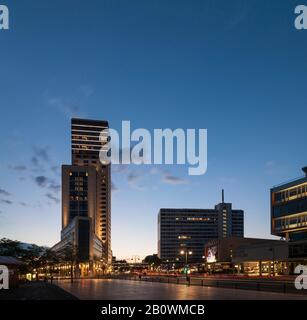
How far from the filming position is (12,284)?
70500mm

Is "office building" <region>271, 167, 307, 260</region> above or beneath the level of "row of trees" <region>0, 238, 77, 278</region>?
above

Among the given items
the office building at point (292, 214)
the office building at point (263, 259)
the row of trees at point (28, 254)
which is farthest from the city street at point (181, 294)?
the office building at point (263, 259)

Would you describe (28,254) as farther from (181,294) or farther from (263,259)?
(181,294)

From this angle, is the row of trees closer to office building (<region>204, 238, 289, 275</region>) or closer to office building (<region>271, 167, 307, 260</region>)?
office building (<region>204, 238, 289, 275</region>)

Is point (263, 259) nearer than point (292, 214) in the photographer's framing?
No

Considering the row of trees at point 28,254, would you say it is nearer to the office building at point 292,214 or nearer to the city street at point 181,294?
the city street at point 181,294

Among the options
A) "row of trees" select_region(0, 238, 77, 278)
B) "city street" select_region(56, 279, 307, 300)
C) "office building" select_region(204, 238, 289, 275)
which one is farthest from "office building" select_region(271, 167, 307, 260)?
"city street" select_region(56, 279, 307, 300)

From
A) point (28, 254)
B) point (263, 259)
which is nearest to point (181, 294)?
point (263, 259)

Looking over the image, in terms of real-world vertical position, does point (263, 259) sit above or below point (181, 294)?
below

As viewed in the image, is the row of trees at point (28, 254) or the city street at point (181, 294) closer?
the city street at point (181, 294)

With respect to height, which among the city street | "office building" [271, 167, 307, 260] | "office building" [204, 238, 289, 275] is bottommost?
"office building" [204, 238, 289, 275]
